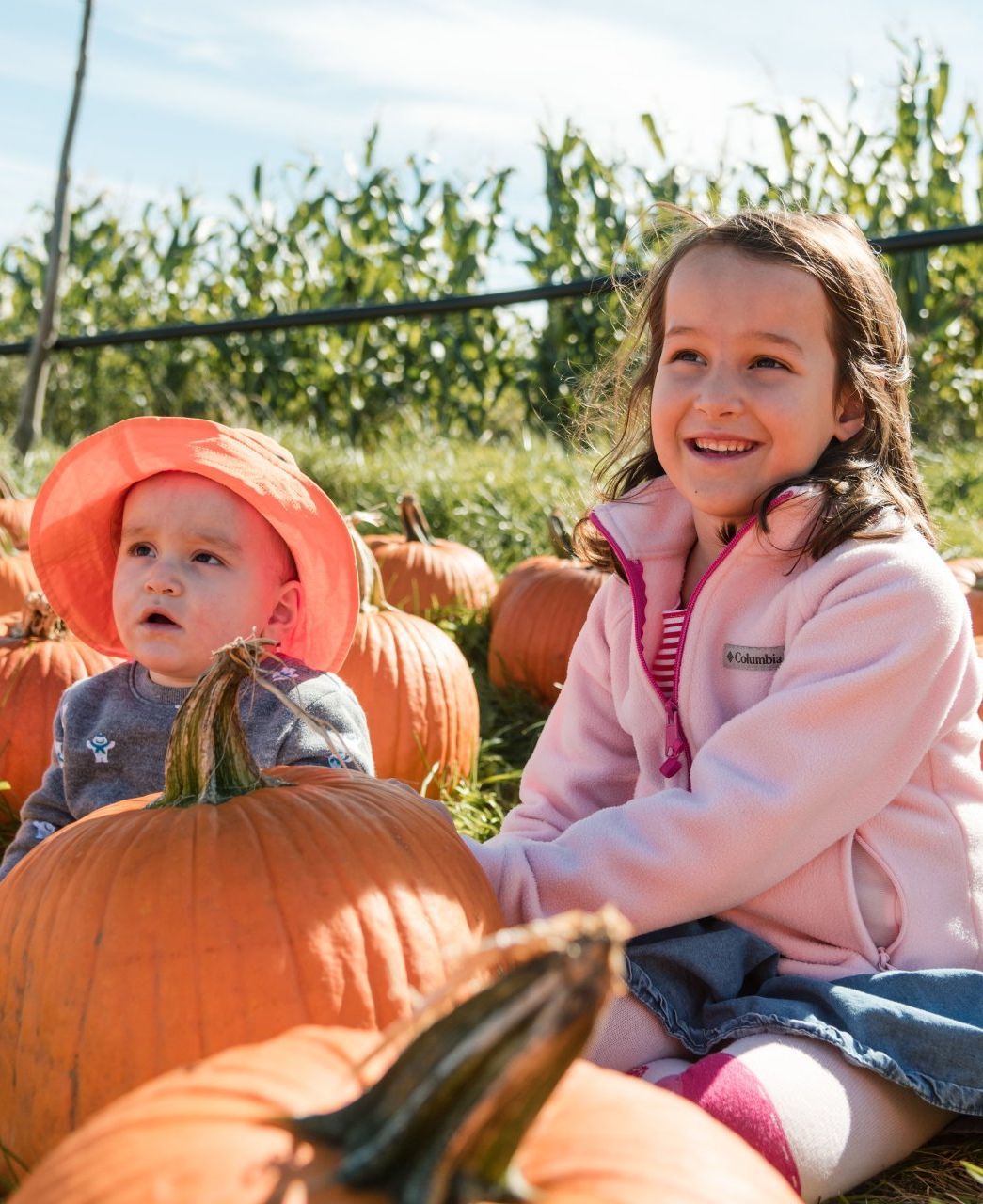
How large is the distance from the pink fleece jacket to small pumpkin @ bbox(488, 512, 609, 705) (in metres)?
2.00

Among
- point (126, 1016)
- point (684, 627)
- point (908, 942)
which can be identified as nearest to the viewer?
point (126, 1016)

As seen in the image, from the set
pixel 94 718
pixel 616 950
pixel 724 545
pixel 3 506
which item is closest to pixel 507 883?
pixel 724 545

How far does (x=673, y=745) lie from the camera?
232 centimetres

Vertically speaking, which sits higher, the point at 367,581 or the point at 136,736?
the point at 367,581

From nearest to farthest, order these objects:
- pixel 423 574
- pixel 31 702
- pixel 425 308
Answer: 1. pixel 31 702
2. pixel 423 574
3. pixel 425 308

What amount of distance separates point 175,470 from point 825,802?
1.33m

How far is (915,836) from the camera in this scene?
2.12 m

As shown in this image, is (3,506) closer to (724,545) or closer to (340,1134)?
(724,545)

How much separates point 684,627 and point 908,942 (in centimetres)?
64

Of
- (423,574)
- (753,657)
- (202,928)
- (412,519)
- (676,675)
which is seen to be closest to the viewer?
(202,928)

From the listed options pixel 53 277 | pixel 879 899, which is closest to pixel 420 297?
pixel 53 277

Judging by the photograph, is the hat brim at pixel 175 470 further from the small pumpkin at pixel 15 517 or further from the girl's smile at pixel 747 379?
the small pumpkin at pixel 15 517

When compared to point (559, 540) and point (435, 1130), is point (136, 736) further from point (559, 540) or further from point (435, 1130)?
point (559, 540)

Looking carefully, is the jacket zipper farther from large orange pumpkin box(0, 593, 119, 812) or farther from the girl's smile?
large orange pumpkin box(0, 593, 119, 812)
